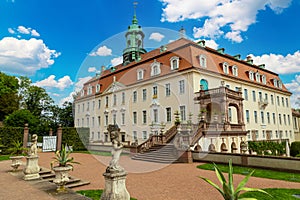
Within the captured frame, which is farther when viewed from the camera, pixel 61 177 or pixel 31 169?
pixel 31 169

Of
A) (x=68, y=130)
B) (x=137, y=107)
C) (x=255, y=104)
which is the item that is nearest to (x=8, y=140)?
(x=68, y=130)

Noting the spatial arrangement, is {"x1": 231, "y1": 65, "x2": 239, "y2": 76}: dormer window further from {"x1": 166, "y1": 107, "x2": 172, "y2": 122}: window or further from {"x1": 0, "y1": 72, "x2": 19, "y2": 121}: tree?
{"x1": 0, "y1": 72, "x2": 19, "y2": 121}: tree

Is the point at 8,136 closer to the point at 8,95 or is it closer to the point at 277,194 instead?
the point at 8,95

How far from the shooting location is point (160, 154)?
13.8 meters

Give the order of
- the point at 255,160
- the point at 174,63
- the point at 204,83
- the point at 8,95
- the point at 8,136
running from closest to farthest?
the point at 255,160, the point at 8,136, the point at 204,83, the point at 174,63, the point at 8,95

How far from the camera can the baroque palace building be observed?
16328mm

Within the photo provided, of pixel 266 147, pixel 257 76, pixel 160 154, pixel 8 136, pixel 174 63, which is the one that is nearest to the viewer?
pixel 160 154

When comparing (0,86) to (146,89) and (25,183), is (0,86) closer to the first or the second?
(146,89)

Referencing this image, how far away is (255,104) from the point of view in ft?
84.6

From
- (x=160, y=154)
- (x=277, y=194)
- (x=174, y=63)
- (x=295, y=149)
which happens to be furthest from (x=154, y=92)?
(x=277, y=194)

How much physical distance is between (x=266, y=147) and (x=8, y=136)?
1045 inches

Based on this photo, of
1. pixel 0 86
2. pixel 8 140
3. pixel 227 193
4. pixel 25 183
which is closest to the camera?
pixel 227 193

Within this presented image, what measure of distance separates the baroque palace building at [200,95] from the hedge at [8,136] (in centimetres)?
871

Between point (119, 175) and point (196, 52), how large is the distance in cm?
1838
